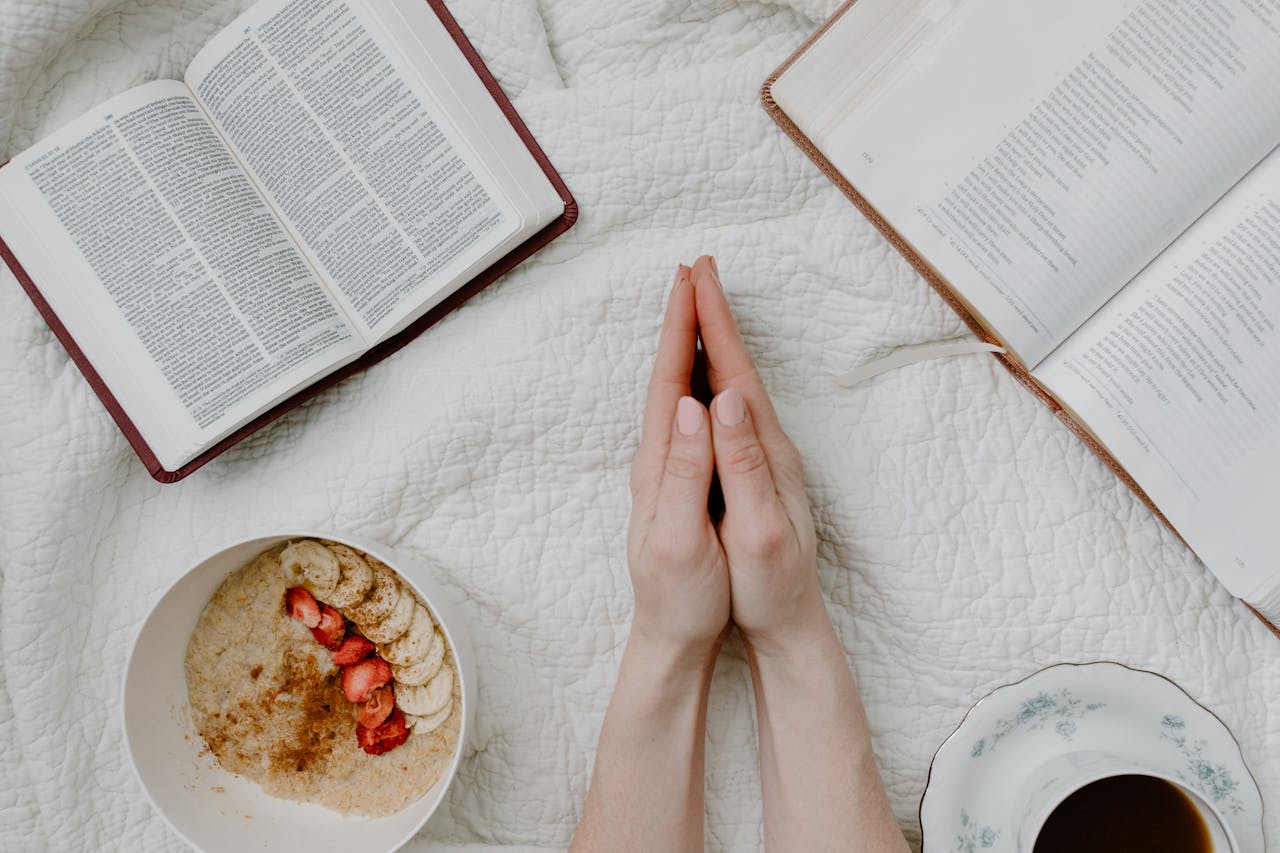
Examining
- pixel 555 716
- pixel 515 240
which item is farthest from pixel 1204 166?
pixel 555 716

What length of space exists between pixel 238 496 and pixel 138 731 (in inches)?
8.9

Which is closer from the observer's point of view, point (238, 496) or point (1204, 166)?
point (1204, 166)

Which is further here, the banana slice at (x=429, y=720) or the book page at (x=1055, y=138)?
the banana slice at (x=429, y=720)

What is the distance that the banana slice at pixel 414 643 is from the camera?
0.89 meters

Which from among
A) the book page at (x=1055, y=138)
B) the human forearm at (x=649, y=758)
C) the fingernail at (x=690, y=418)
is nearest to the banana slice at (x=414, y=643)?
the human forearm at (x=649, y=758)

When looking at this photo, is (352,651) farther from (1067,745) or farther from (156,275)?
(1067,745)

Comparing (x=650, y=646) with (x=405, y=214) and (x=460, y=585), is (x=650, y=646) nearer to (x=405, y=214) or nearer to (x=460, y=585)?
(x=460, y=585)

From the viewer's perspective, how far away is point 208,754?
919mm

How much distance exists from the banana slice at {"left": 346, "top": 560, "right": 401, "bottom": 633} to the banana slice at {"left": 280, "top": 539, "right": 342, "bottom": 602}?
0.03 meters

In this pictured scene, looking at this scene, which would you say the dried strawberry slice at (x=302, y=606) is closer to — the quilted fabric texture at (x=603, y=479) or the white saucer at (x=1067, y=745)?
the quilted fabric texture at (x=603, y=479)

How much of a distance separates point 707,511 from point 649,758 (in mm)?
222

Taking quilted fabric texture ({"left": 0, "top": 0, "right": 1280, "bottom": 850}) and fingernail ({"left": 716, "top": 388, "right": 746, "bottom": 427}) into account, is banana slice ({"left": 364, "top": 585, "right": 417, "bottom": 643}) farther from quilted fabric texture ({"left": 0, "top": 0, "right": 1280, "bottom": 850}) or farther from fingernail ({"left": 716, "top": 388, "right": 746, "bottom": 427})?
fingernail ({"left": 716, "top": 388, "right": 746, "bottom": 427})

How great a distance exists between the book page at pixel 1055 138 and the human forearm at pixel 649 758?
0.42 meters

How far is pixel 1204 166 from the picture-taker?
2.61 feet
